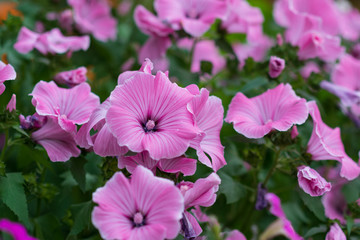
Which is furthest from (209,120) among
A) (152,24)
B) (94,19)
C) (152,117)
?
(94,19)

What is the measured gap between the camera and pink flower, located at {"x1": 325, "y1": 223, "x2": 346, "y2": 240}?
780 millimetres

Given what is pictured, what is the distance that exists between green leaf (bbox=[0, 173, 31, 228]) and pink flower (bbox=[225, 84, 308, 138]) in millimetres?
353

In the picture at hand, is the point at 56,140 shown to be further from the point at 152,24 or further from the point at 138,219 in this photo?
the point at 152,24

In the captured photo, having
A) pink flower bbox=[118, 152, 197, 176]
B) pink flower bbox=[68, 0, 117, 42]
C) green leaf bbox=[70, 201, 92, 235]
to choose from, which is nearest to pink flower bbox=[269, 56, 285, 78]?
pink flower bbox=[118, 152, 197, 176]

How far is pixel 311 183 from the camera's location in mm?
734

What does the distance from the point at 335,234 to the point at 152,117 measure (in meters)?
0.37

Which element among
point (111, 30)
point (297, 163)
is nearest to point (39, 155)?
point (297, 163)

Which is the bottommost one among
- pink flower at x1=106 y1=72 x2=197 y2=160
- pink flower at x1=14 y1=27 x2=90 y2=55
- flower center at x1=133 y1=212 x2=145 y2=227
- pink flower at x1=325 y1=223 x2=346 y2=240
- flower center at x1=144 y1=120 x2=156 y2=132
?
pink flower at x1=325 y1=223 x2=346 y2=240

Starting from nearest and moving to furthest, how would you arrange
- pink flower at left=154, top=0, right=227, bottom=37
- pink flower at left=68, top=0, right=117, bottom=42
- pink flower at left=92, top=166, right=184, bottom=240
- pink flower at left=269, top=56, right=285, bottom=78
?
pink flower at left=92, top=166, right=184, bottom=240 < pink flower at left=269, top=56, right=285, bottom=78 < pink flower at left=154, top=0, right=227, bottom=37 < pink flower at left=68, top=0, right=117, bottom=42

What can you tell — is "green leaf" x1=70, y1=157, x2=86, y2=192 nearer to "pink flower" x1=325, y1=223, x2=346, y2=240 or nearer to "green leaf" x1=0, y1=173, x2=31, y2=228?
"green leaf" x1=0, y1=173, x2=31, y2=228

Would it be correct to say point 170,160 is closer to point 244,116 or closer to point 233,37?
point 244,116

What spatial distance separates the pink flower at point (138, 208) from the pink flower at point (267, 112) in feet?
0.71

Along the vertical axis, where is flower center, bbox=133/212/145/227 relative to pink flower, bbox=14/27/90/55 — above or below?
above

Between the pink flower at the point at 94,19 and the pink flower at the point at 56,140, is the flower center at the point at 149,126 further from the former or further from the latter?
the pink flower at the point at 94,19
